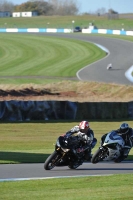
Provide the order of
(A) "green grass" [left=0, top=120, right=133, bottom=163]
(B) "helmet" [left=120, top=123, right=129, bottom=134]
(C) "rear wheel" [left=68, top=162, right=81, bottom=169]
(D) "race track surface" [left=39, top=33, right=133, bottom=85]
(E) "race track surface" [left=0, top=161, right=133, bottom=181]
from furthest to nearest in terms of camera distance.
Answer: (D) "race track surface" [left=39, top=33, right=133, bottom=85], (A) "green grass" [left=0, top=120, right=133, bottom=163], (B) "helmet" [left=120, top=123, right=129, bottom=134], (C) "rear wheel" [left=68, top=162, right=81, bottom=169], (E) "race track surface" [left=0, top=161, right=133, bottom=181]

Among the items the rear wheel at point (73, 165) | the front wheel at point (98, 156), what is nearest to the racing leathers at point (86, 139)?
the rear wheel at point (73, 165)

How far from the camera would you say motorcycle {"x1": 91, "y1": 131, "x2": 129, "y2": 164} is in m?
15.6

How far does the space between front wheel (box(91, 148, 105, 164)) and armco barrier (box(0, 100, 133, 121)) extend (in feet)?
35.1

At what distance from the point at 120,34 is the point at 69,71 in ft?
149

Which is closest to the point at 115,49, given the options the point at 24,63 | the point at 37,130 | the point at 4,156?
the point at 24,63

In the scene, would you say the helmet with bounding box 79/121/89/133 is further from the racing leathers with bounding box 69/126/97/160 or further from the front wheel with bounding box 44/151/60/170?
the front wheel with bounding box 44/151/60/170

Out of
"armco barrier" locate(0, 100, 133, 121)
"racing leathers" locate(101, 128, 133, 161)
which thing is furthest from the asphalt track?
"armco barrier" locate(0, 100, 133, 121)

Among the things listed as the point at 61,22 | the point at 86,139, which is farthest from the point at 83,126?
the point at 61,22

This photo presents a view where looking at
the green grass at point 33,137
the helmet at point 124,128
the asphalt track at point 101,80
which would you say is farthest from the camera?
the green grass at point 33,137

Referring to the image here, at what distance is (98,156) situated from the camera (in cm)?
1561

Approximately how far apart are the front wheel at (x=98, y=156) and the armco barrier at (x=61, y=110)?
422 inches

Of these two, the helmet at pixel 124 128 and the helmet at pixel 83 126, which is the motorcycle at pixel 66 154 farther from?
the helmet at pixel 124 128

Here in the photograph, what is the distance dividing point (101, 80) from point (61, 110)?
1836cm

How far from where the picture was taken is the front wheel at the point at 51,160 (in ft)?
47.0
